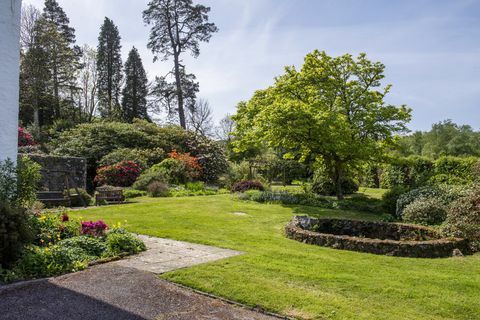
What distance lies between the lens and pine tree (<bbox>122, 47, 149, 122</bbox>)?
123 feet

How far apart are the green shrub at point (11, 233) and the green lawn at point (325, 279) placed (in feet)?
7.27

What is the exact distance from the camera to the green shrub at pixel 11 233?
16.6 feet

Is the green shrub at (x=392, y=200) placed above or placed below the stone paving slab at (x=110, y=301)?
above

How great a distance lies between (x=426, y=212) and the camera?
1015 centimetres

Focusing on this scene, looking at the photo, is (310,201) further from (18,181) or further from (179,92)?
(179,92)

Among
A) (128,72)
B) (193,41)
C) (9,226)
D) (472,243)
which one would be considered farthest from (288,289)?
(128,72)

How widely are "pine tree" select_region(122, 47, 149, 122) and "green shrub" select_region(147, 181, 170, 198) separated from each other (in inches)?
889

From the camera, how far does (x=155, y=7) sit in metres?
30.7

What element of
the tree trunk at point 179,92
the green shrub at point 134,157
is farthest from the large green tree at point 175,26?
the green shrub at point 134,157

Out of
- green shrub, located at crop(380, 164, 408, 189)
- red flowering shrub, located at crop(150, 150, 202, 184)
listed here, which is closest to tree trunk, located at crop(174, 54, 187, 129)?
red flowering shrub, located at crop(150, 150, 202, 184)

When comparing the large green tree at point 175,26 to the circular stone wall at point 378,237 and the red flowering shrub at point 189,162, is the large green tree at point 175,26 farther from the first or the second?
the circular stone wall at point 378,237

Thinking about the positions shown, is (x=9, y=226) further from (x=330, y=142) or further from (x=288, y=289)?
(x=330, y=142)

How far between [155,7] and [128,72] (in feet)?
32.7

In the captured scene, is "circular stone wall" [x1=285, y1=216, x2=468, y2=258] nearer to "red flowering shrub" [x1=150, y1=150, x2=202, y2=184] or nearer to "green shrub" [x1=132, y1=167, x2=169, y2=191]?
"green shrub" [x1=132, y1=167, x2=169, y2=191]
